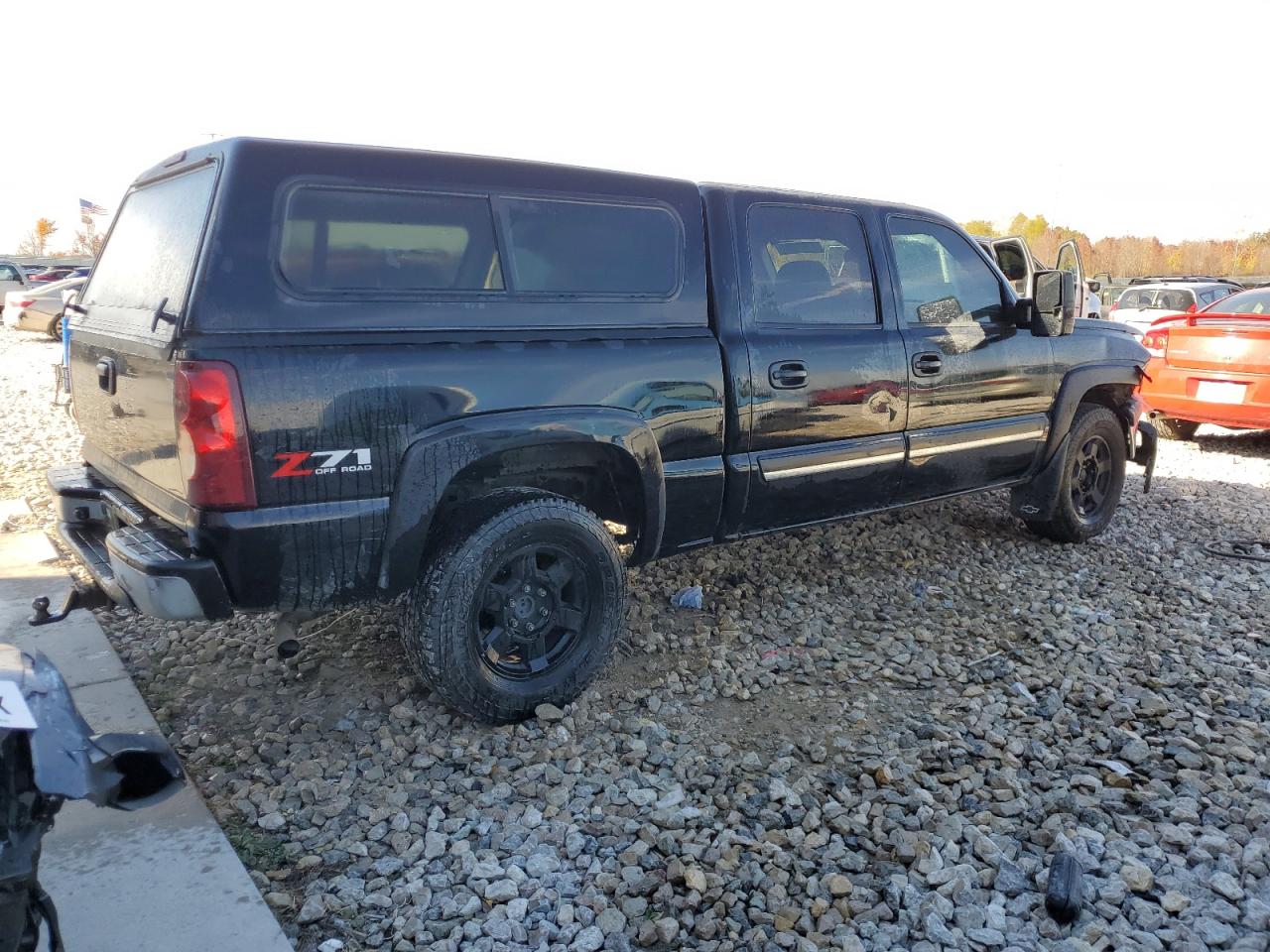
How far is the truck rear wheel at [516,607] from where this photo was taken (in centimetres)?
306

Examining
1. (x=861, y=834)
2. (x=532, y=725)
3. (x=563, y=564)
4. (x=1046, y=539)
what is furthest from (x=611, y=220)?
(x=1046, y=539)

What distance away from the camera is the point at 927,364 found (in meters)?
4.37

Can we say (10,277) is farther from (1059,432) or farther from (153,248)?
(1059,432)

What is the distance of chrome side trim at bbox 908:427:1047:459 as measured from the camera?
14.6 feet

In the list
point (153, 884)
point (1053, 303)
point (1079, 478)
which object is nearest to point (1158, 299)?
point (1079, 478)

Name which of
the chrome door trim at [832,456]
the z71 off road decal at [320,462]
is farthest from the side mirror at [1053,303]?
the z71 off road decal at [320,462]

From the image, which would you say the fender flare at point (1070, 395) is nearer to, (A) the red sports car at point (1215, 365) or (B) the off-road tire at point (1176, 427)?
(A) the red sports car at point (1215, 365)

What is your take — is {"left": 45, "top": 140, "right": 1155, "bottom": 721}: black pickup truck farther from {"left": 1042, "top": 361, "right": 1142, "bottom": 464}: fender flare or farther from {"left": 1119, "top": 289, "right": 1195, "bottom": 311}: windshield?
{"left": 1119, "top": 289, "right": 1195, "bottom": 311}: windshield

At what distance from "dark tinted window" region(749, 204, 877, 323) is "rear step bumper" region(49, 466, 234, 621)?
2370 millimetres

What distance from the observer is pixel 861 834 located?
8.92 ft

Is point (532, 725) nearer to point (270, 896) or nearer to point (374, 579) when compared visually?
point (374, 579)

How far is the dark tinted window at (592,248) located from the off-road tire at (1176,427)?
25.0 ft

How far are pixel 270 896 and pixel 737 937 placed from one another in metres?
1.24

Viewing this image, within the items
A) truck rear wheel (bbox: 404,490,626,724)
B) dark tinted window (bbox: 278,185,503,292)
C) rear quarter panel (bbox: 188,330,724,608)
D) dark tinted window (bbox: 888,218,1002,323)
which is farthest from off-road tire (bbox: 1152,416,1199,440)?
dark tinted window (bbox: 278,185,503,292)
